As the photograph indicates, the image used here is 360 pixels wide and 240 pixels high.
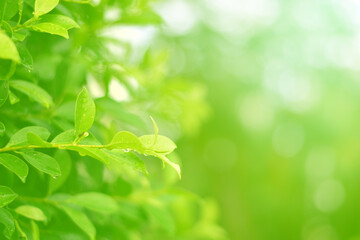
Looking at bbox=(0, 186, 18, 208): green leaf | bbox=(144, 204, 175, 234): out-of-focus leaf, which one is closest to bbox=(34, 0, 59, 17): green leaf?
bbox=(0, 186, 18, 208): green leaf

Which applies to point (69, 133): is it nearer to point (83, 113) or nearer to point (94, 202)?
point (83, 113)

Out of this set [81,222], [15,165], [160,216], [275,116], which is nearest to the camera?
[15,165]

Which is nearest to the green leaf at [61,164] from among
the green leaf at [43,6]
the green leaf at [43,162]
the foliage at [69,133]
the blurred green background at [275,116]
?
the foliage at [69,133]

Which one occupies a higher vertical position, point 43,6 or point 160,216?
point 43,6

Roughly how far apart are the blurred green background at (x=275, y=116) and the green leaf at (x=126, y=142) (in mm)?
2736

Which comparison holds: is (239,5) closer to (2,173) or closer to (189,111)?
(189,111)

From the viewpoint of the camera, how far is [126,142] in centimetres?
48

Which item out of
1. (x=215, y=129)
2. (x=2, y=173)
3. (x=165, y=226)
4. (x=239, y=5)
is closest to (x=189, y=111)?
(x=165, y=226)

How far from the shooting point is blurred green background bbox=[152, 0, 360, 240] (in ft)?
10.7

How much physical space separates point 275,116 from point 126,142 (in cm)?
302

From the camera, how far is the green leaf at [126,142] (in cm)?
48

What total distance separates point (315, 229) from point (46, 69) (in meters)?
2.89

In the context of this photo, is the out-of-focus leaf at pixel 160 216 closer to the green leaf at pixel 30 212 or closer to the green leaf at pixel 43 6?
the green leaf at pixel 30 212

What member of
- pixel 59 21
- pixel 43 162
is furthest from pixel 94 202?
pixel 59 21
